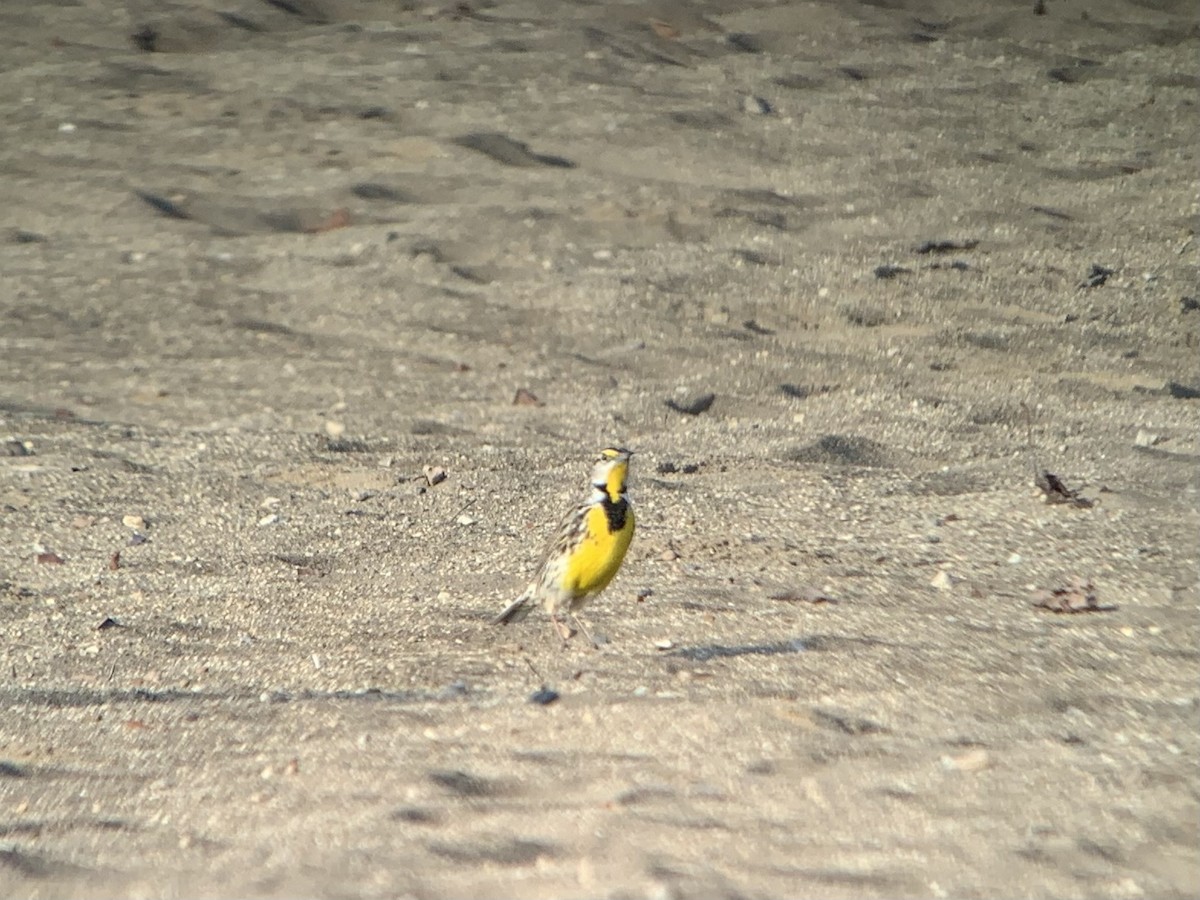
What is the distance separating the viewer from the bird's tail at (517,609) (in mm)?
5266

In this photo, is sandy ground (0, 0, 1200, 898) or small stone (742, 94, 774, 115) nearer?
sandy ground (0, 0, 1200, 898)

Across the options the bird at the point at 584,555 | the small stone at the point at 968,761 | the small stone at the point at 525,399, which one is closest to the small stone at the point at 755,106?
the small stone at the point at 525,399

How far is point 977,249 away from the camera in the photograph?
10180mm

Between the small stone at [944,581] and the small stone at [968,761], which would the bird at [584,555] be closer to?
the small stone at [944,581]

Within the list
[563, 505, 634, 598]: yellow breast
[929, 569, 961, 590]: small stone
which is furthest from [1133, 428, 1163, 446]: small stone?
[563, 505, 634, 598]: yellow breast

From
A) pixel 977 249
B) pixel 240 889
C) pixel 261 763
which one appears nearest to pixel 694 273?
pixel 977 249

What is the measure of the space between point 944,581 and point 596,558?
4.66 ft

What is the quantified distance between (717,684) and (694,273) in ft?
18.3

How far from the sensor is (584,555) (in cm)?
498

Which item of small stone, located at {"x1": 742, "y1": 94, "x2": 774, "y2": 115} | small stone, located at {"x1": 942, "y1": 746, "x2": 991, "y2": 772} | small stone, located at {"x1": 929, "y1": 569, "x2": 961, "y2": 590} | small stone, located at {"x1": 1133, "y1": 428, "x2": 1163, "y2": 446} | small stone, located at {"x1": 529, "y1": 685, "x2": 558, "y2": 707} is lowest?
small stone, located at {"x1": 1133, "y1": 428, "x2": 1163, "y2": 446}

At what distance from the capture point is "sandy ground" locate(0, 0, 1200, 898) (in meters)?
3.83

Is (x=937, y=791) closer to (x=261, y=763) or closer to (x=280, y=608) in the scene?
(x=261, y=763)

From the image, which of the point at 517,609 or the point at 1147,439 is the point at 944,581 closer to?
the point at 517,609

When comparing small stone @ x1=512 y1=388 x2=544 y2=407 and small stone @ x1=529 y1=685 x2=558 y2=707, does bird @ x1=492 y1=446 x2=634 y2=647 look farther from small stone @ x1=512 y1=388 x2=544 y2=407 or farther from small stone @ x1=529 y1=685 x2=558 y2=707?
small stone @ x1=512 y1=388 x2=544 y2=407
